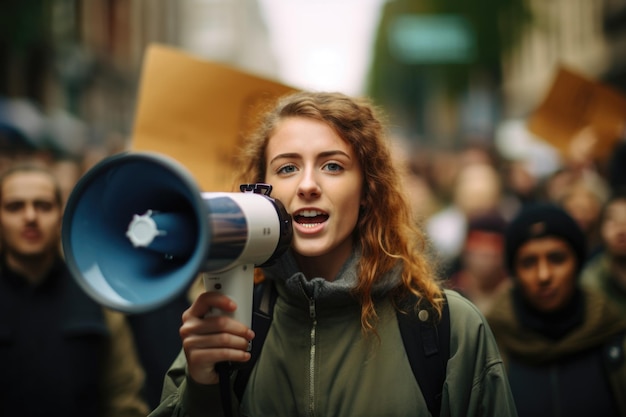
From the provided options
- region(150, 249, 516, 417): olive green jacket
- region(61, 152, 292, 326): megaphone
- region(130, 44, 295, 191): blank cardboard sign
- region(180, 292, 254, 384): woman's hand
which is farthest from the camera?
region(130, 44, 295, 191): blank cardboard sign

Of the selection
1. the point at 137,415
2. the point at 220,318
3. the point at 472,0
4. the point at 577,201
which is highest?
the point at 472,0

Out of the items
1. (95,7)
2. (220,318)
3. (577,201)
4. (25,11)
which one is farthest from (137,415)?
(95,7)

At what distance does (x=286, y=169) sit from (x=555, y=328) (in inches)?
65.3

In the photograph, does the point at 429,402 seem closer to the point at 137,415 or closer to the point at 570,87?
the point at 137,415

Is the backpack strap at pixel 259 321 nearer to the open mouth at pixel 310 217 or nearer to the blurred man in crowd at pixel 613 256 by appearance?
the open mouth at pixel 310 217

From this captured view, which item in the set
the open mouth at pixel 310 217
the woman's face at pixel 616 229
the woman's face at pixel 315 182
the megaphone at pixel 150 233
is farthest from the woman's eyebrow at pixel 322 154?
the woman's face at pixel 616 229

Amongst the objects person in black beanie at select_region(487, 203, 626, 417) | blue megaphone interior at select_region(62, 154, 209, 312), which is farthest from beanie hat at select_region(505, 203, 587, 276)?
blue megaphone interior at select_region(62, 154, 209, 312)

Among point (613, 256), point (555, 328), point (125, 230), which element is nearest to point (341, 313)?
point (125, 230)

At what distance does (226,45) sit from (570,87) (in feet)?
245

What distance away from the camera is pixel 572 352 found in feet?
10.2

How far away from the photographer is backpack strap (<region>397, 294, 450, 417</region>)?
204 cm

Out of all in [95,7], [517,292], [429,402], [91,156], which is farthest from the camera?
[95,7]

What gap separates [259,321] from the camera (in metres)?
2.20

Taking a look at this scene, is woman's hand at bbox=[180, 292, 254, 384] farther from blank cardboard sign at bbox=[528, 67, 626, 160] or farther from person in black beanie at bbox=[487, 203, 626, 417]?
blank cardboard sign at bbox=[528, 67, 626, 160]
